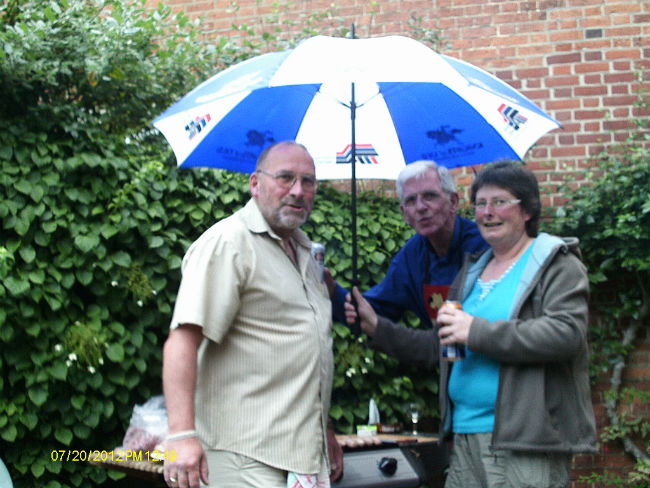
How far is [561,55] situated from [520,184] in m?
3.02

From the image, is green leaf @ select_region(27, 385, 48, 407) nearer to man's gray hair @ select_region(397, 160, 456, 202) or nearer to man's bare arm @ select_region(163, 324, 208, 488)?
man's bare arm @ select_region(163, 324, 208, 488)

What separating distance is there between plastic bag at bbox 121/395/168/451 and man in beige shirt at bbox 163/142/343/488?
134 cm

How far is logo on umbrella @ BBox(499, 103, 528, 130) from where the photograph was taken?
3.31 meters

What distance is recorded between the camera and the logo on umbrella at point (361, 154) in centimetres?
384

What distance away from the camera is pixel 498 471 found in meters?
2.76

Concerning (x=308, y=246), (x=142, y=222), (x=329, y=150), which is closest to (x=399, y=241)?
(x=329, y=150)

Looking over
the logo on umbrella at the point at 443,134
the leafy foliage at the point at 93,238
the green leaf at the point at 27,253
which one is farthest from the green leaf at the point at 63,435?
the logo on umbrella at the point at 443,134

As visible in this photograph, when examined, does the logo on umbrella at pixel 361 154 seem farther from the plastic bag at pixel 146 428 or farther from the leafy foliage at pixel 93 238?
the plastic bag at pixel 146 428

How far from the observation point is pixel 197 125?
331cm

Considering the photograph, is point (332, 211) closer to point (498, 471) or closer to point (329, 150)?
point (329, 150)

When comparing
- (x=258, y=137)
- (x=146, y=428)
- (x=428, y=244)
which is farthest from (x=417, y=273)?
(x=146, y=428)

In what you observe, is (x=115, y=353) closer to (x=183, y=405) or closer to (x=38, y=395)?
(x=38, y=395)

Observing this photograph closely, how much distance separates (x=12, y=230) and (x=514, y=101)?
2.72m

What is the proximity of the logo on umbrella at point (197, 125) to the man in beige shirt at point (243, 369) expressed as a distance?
754mm
